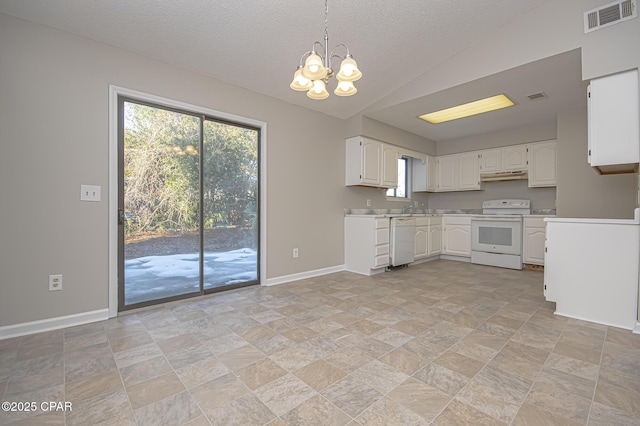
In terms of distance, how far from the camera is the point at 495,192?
18.6ft

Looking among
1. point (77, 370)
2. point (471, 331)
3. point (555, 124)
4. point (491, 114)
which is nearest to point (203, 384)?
point (77, 370)

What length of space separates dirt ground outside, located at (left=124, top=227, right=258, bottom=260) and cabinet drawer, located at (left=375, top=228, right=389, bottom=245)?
1.80 meters

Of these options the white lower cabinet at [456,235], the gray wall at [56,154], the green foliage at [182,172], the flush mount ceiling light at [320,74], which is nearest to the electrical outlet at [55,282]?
the gray wall at [56,154]

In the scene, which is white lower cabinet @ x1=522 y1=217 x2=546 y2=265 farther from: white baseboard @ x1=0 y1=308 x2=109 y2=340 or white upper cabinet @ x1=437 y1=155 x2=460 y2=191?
white baseboard @ x1=0 y1=308 x2=109 y2=340

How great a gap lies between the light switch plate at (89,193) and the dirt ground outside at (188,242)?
505 mm

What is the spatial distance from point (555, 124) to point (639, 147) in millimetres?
2716

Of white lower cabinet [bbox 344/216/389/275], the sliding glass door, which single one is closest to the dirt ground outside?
the sliding glass door

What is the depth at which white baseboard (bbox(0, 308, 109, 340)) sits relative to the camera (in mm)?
2201

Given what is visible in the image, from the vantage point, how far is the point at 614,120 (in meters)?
2.49

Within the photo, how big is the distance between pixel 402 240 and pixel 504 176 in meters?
2.41

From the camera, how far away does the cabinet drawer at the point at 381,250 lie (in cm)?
435

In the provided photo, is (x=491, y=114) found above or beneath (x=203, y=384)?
above

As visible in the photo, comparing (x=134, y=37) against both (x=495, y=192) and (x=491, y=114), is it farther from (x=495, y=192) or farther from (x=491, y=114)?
(x=495, y=192)

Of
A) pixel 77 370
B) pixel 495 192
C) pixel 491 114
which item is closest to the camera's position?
pixel 77 370
